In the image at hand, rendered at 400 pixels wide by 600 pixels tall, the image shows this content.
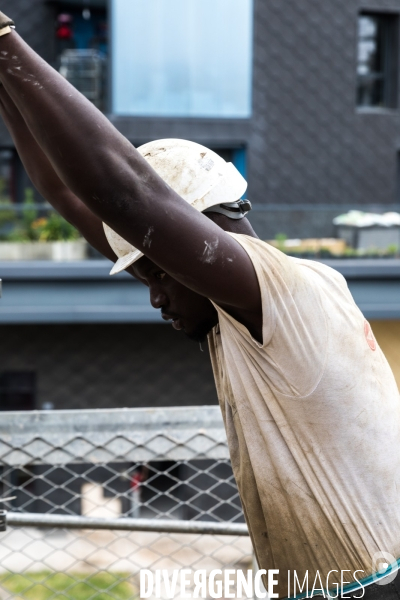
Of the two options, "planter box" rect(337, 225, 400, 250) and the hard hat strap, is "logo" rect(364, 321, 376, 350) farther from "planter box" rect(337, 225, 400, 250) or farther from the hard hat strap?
"planter box" rect(337, 225, 400, 250)

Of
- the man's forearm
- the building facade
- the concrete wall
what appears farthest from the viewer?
the concrete wall

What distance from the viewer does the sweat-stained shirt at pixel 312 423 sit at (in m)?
1.40

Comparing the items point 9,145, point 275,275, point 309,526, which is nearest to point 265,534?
point 309,526

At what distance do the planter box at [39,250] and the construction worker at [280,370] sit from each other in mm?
7561

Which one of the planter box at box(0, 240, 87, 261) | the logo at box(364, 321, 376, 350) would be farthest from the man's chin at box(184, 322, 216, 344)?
the planter box at box(0, 240, 87, 261)

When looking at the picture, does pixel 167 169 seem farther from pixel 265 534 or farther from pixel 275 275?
pixel 265 534

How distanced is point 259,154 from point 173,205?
1110 cm

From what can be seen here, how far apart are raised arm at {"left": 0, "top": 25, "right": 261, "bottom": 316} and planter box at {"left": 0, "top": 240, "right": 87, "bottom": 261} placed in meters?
7.96

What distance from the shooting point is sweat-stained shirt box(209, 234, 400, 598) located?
4.59ft

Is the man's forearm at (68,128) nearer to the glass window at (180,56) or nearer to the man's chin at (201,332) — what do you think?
the man's chin at (201,332)

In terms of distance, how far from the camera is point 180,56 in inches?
431

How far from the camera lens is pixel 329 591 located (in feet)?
5.00

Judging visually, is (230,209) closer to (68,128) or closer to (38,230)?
(68,128)

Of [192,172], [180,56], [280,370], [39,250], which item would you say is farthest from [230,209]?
[180,56]
